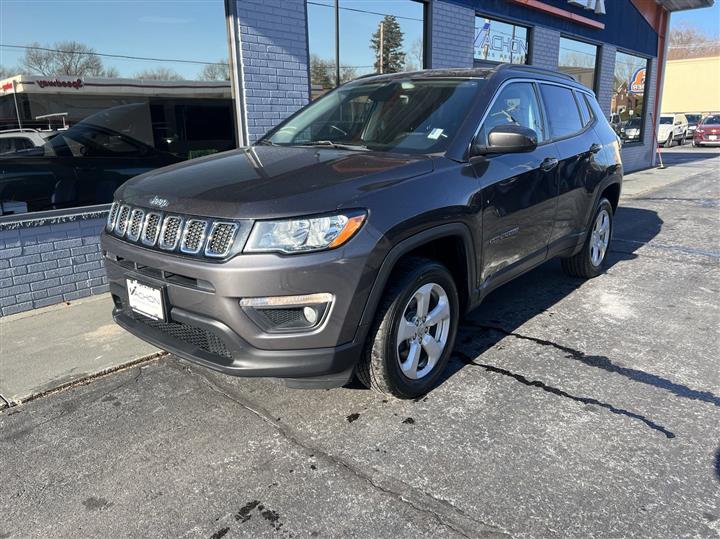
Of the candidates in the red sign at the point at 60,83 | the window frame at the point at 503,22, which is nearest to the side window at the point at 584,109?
the red sign at the point at 60,83

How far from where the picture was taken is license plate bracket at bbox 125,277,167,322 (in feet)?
9.22

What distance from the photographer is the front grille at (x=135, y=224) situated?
3.01 meters

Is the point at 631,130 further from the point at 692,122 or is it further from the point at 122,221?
the point at 692,122

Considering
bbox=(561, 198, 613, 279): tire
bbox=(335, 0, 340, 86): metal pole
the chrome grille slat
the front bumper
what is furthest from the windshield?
bbox=(335, 0, 340, 86): metal pole

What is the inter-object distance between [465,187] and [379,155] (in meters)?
0.53

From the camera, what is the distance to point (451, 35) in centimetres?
924

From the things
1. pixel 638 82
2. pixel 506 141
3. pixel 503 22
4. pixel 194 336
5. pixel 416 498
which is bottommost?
pixel 416 498

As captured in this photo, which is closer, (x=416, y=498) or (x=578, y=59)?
(x=416, y=498)

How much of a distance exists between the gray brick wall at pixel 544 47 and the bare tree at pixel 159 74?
8.01 m

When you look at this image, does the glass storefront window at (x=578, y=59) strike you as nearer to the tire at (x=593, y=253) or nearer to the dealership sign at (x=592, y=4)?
the dealership sign at (x=592, y=4)

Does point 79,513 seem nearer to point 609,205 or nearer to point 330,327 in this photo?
point 330,327

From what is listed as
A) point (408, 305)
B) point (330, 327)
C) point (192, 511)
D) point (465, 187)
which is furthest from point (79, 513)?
point (465, 187)

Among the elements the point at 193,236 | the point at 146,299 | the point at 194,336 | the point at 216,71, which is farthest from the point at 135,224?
the point at 216,71

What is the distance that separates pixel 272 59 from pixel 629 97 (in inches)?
549
